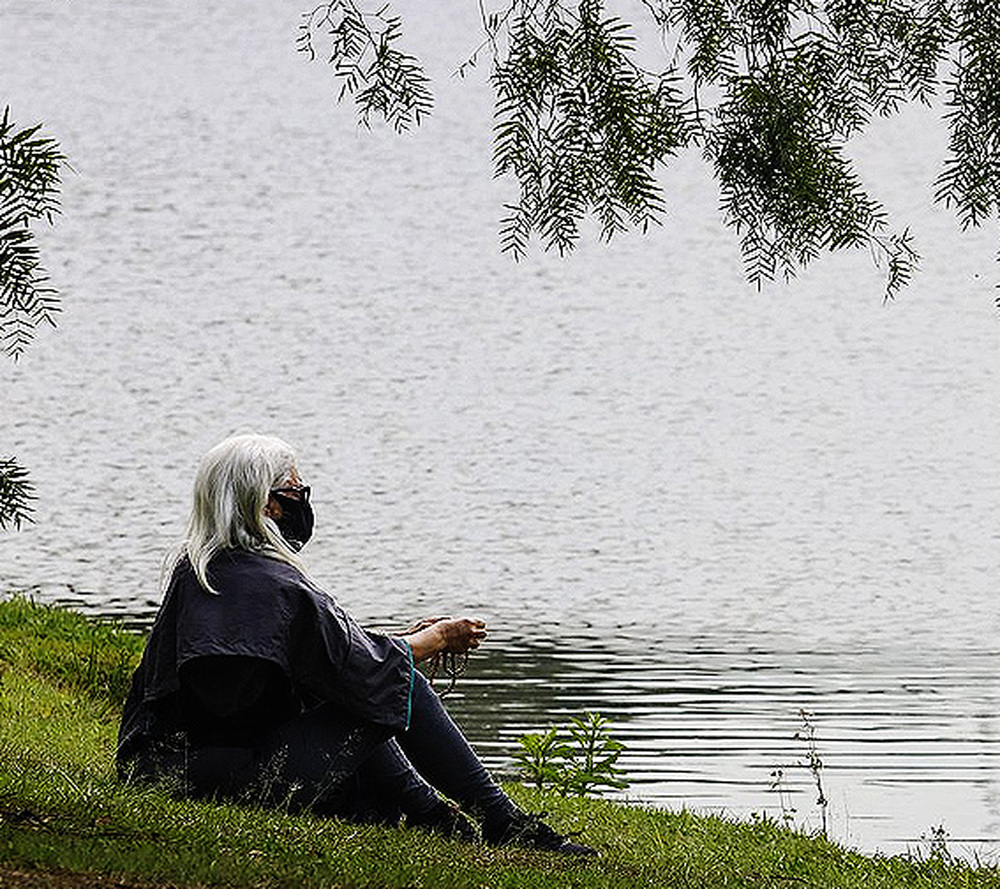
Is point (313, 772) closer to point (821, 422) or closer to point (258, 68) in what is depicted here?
point (821, 422)

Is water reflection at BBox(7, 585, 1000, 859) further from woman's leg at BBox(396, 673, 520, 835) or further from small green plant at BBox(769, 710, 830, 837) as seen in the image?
woman's leg at BBox(396, 673, 520, 835)

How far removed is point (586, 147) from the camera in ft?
22.6

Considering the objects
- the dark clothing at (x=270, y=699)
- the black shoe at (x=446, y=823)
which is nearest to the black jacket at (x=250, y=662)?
the dark clothing at (x=270, y=699)

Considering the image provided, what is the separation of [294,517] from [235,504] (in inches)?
9.1

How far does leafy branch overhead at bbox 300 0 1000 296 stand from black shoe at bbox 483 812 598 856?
6.32 ft

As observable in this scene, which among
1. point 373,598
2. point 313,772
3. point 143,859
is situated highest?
point 373,598

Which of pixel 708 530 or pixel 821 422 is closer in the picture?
pixel 708 530

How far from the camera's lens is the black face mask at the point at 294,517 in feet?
20.3

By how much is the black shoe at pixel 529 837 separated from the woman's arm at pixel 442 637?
57 centimetres

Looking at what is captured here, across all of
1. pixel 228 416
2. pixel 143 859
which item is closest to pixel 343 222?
pixel 228 416

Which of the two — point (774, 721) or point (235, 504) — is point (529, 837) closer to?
point (235, 504)

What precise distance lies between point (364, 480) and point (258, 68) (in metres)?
24.5

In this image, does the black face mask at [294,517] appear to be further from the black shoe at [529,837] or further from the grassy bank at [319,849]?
the black shoe at [529,837]

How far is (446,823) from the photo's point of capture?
20.0ft
